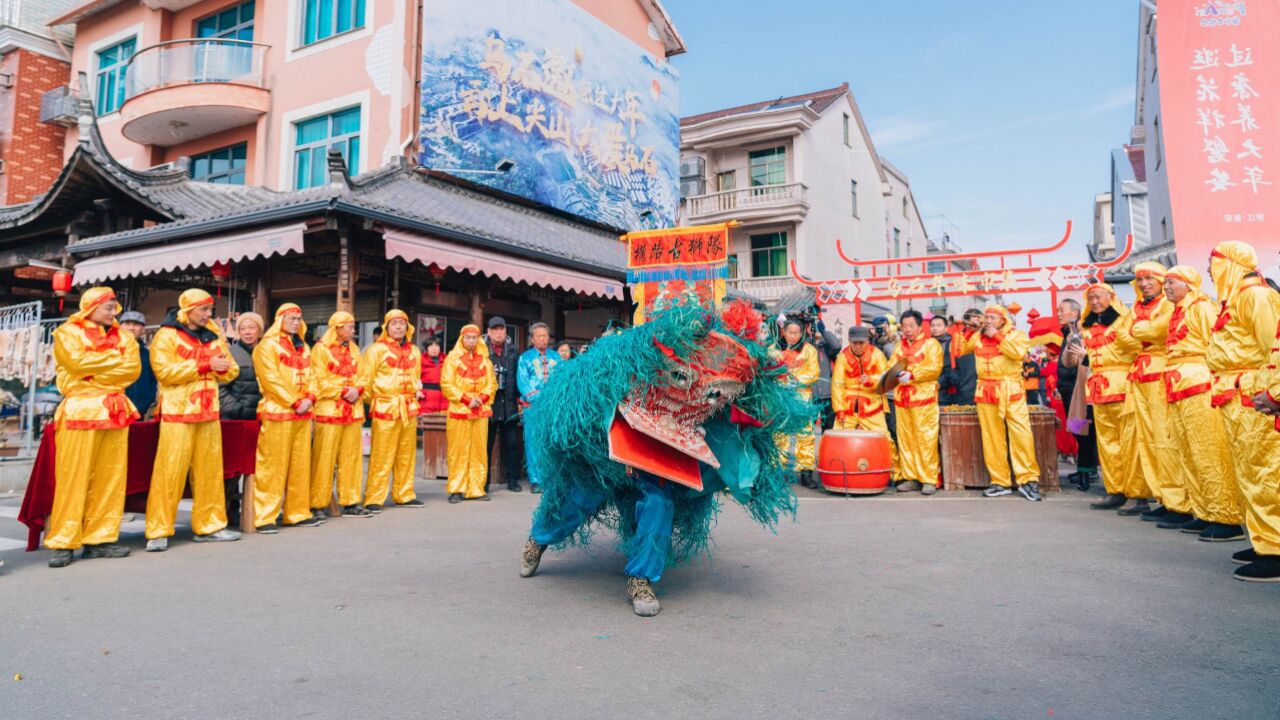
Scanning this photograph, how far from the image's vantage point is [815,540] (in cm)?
543

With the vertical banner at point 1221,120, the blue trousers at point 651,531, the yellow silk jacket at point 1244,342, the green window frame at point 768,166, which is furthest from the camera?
the green window frame at point 768,166

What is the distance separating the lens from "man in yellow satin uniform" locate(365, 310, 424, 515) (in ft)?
23.9

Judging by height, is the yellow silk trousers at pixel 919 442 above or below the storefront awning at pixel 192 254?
below

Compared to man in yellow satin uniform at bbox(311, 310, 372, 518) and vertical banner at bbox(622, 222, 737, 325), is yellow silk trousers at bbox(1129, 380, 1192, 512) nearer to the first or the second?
vertical banner at bbox(622, 222, 737, 325)

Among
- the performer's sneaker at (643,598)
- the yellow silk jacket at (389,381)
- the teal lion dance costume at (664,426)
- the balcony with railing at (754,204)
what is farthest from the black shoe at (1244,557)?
the balcony with railing at (754,204)

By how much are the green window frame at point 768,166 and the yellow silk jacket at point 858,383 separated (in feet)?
61.0

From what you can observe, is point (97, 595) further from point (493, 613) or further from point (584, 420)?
point (584, 420)

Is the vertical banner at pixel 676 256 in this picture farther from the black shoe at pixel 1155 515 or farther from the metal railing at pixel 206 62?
the metal railing at pixel 206 62

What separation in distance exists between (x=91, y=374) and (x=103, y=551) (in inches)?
49.9

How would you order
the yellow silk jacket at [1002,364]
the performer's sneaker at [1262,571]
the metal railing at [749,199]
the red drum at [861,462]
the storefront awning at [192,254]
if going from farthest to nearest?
the metal railing at [749,199] < the storefront awning at [192,254] < the red drum at [861,462] < the yellow silk jacket at [1002,364] < the performer's sneaker at [1262,571]

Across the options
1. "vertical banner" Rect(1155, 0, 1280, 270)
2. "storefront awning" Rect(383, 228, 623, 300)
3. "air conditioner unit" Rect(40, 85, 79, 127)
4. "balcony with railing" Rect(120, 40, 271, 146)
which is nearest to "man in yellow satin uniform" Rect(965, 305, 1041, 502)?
"vertical banner" Rect(1155, 0, 1280, 270)

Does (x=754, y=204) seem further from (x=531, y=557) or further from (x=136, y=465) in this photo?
(x=531, y=557)

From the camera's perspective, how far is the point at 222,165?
635 inches

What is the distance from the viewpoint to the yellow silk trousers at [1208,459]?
16.9 feet
